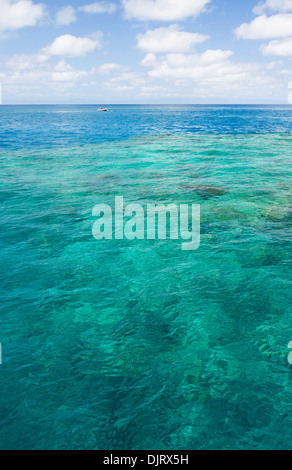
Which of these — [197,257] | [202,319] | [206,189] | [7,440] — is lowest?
→ [7,440]

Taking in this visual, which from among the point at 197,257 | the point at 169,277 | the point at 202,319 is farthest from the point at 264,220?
the point at 202,319

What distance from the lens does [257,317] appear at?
8.34 meters

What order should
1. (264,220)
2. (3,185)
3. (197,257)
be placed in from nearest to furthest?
(197,257), (264,220), (3,185)

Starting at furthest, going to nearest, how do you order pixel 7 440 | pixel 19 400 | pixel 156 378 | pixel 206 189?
pixel 206 189 → pixel 156 378 → pixel 19 400 → pixel 7 440

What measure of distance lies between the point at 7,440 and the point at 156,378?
121 inches

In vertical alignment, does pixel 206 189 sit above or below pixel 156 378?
above

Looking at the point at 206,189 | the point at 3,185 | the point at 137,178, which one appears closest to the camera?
the point at 206,189

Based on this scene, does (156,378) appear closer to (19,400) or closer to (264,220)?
(19,400)

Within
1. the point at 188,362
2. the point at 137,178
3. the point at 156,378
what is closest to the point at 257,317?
the point at 188,362

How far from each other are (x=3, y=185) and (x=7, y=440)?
64.7 ft

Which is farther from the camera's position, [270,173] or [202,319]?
[270,173]

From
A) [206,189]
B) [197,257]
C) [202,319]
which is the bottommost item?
[202,319]

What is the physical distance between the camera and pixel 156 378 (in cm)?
653

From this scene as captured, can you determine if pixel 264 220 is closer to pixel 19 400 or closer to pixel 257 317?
pixel 257 317
